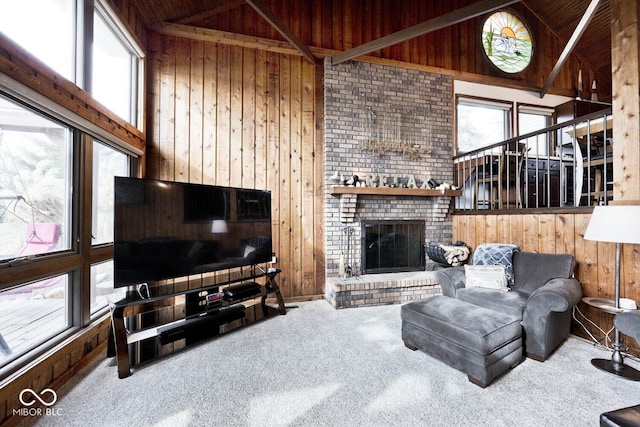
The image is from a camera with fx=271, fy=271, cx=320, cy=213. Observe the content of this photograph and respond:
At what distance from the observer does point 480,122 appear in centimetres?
480

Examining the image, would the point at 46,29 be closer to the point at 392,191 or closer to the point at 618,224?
the point at 392,191

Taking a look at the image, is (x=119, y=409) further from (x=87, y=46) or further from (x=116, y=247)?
(x=87, y=46)

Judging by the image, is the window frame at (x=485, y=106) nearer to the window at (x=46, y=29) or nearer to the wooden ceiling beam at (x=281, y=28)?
the wooden ceiling beam at (x=281, y=28)

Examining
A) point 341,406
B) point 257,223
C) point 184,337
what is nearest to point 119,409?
point 184,337

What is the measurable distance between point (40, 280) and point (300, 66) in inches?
143

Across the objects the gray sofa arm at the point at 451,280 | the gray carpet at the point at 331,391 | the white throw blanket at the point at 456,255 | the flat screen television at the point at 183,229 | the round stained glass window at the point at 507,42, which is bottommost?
the gray carpet at the point at 331,391

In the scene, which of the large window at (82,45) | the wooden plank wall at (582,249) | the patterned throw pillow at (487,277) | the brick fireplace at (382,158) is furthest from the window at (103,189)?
the wooden plank wall at (582,249)

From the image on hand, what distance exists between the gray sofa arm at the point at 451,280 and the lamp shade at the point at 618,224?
43.3 inches

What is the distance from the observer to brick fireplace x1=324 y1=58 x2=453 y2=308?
377 centimetres

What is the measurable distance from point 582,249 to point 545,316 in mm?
1074

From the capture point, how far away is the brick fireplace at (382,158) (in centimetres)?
377

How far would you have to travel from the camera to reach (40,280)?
1829 millimetres

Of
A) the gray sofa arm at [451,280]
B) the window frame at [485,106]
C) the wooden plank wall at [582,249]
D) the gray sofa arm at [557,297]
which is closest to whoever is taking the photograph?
the gray sofa arm at [557,297]

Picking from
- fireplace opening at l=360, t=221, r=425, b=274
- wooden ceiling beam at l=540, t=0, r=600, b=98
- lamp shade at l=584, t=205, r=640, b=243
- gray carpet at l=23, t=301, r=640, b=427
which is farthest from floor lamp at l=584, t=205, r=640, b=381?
wooden ceiling beam at l=540, t=0, r=600, b=98
